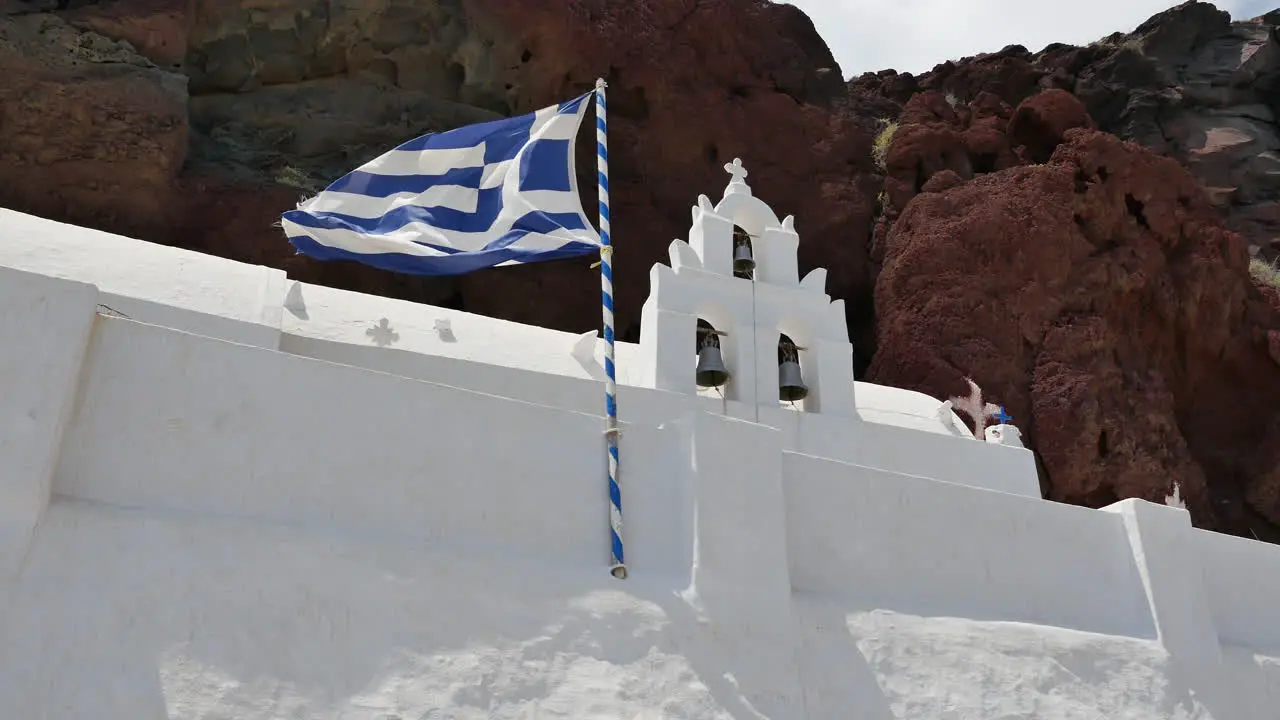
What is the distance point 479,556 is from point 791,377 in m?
5.20

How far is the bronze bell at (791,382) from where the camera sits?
11.4 m

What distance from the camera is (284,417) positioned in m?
6.54

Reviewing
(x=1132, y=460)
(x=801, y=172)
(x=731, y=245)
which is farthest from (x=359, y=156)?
(x=1132, y=460)

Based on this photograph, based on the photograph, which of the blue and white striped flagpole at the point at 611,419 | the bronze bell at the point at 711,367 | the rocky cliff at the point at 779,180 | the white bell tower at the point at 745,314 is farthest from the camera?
the rocky cliff at the point at 779,180

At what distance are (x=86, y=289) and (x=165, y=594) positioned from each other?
4.92 feet

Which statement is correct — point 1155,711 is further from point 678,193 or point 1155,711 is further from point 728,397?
point 678,193

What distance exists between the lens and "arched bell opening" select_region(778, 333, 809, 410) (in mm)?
11359

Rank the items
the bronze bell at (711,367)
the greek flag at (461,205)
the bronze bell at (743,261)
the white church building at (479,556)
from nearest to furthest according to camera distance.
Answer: the white church building at (479,556)
the greek flag at (461,205)
the bronze bell at (711,367)
the bronze bell at (743,261)

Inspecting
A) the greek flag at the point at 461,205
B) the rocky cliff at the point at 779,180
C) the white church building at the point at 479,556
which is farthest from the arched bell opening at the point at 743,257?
the rocky cliff at the point at 779,180

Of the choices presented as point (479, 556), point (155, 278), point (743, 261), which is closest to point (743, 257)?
point (743, 261)

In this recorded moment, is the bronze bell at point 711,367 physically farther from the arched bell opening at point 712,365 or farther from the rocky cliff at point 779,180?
the rocky cliff at point 779,180

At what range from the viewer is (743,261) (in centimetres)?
1175

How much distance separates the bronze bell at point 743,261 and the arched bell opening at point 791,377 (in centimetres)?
70

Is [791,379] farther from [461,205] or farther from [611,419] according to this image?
[611,419]
